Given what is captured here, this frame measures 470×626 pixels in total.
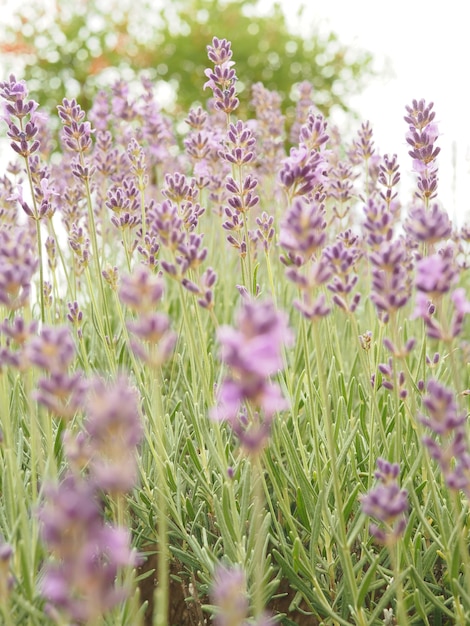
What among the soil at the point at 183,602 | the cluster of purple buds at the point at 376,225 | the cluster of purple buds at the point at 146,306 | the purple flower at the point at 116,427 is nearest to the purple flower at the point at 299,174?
the cluster of purple buds at the point at 376,225

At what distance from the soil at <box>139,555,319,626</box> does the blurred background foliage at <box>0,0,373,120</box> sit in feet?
40.6

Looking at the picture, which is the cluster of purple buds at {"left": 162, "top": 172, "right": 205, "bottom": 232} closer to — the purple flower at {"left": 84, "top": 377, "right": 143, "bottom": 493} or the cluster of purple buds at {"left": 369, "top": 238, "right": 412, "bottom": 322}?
the cluster of purple buds at {"left": 369, "top": 238, "right": 412, "bottom": 322}

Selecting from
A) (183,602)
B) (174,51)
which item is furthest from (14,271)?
(174,51)

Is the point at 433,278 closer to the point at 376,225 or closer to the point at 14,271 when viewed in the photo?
the point at 376,225

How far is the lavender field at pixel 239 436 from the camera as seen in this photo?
0.94m

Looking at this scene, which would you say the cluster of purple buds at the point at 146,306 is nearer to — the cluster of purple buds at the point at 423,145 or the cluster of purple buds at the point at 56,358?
the cluster of purple buds at the point at 56,358

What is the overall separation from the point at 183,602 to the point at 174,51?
13797 mm

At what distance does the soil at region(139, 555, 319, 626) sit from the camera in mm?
1896

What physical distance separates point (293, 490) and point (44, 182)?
1266 millimetres

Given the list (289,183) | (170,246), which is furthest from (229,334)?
(289,183)

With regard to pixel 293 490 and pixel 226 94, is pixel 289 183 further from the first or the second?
pixel 293 490

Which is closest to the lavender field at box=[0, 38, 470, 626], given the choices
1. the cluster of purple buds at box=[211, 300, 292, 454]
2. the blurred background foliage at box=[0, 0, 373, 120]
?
the cluster of purple buds at box=[211, 300, 292, 454]

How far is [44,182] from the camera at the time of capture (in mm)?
2219

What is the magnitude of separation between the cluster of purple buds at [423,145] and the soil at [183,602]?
3.93 feet
